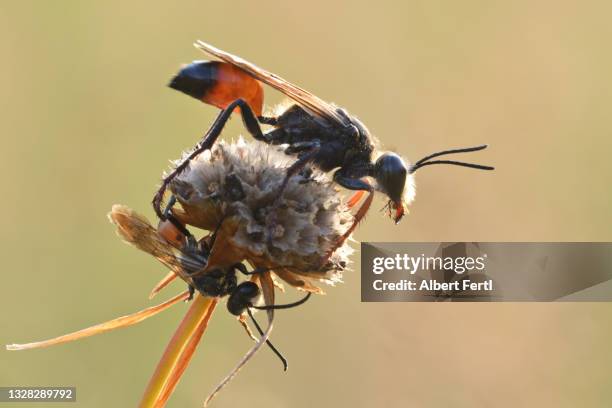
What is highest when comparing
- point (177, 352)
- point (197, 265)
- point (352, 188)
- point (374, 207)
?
point (374, 207)

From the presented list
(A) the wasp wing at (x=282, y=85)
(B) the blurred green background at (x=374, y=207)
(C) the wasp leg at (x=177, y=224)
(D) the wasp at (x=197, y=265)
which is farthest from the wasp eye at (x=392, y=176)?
(B) the blurred green background at (x=374, y=207)

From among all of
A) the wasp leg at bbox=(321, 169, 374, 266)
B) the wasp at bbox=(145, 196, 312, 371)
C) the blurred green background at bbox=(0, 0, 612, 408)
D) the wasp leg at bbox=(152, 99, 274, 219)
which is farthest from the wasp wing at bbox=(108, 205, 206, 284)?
the blurred green background at bbox=(0, 0, 612, 408)

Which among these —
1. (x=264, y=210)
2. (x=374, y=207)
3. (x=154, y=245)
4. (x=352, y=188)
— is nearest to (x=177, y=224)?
(x=154, y=245)

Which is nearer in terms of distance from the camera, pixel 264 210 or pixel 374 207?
→ pixel 264 210

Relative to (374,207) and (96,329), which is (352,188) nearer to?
(96,329)

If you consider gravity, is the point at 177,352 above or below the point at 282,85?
below

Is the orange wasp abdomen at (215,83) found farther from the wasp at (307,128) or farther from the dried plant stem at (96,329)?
the dried plant stem at (96,329)

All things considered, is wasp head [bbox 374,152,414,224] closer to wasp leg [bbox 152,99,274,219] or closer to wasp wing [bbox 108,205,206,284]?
wasp leg [bbox 152,99,274,219]
